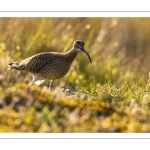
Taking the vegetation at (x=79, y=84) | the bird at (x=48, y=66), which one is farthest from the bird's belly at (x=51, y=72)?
the vegetation at (x=79, y=84)

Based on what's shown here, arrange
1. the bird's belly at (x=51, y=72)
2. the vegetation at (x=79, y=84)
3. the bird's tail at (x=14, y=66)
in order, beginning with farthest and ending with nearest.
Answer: the bird's tail at (x=14, y=66)
the bird's belly at (x=51, y=72)
the vegetation at (x=79, y=84)

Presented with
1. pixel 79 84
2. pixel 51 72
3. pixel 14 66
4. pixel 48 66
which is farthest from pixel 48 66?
pixel 79 84

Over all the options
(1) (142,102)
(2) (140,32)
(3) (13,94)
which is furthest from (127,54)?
(3) (13,94)

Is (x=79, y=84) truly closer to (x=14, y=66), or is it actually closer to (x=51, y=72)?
(x=51, y=72)

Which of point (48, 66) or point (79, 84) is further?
point (79, 84)

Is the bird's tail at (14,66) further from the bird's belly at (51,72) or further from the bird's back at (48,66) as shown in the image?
the bird's belly at (51,72)

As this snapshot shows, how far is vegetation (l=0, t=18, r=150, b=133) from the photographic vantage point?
855cm

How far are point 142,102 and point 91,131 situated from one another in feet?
5.33

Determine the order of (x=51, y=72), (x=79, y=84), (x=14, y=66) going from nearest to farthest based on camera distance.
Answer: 1. (x=51, y=72)
2. (x=14, y=66)
3. (x=79, y=84)

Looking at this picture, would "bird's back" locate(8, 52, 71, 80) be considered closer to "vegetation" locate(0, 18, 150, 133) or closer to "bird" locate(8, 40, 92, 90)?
"bird" locate(8, 40, 92, 90)

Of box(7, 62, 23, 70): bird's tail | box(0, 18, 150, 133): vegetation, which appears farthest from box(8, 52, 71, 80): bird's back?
box(0, 18, 150, 133): vegetation

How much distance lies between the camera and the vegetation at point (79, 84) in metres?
8.55

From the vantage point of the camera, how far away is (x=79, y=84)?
1237cm

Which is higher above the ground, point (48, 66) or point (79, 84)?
point (48, 66)
